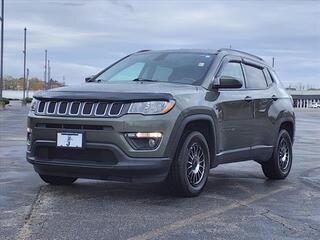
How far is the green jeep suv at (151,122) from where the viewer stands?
6684 mm

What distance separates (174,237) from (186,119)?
1.92 metres

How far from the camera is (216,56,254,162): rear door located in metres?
7.93

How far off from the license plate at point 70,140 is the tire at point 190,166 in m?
1.12

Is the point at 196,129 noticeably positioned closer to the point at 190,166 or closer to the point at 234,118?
the point at 190,166

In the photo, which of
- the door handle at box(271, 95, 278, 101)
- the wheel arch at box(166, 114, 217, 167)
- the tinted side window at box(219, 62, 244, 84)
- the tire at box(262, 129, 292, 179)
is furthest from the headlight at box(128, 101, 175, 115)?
the tire at box(262, 129, 292, 179)

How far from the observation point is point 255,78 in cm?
931

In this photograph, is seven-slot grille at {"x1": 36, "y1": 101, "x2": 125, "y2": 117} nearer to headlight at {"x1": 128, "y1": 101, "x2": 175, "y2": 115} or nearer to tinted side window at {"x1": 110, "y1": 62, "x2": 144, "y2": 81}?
headlight at {"x1": 128, "y1": 101, "x2": 175, "y2": 115}

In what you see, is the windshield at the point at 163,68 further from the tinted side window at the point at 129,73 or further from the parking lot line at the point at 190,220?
the parking lot line at the point at 190,220

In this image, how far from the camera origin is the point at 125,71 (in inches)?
330

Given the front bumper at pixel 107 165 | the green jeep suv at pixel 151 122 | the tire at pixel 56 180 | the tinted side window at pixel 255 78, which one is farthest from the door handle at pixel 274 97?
the tire at pixel 56 180

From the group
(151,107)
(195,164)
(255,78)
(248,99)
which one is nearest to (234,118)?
(248,99)

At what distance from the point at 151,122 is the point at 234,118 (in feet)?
6.07

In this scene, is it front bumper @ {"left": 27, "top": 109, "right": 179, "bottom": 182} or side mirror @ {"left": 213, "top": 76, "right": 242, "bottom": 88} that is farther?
side mirror @ {"left": 213, "top": 76, "right": 242, "bottom": 88}

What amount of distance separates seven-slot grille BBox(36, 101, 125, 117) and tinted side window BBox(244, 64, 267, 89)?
9.44 feet
